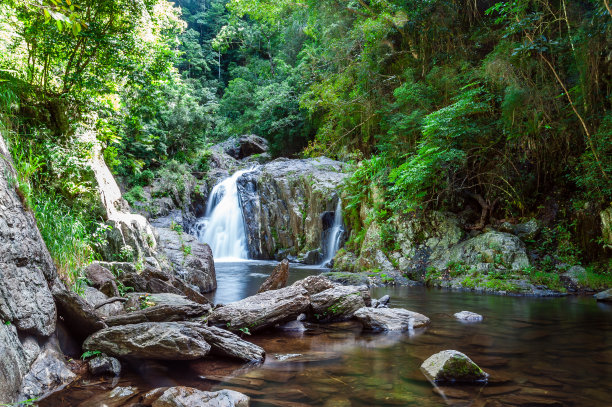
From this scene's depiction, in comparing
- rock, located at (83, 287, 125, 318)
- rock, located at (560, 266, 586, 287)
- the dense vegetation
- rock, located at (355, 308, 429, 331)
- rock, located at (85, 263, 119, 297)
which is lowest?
rock, located at (355, 308, 429, 331)

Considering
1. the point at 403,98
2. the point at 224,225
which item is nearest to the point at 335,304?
the point at 403,98

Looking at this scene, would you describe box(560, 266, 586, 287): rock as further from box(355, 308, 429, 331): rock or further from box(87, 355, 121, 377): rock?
box(87, 355, 121, 377): rock

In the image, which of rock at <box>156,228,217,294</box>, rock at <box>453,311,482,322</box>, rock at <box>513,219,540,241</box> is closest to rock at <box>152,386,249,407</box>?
rock at <box>453,311,482,322</box>

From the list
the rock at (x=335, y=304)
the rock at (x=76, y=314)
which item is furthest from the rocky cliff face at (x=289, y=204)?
the rock at (x=76, y=314)

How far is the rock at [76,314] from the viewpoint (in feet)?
12.6

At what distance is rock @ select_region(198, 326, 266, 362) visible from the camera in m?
4.12

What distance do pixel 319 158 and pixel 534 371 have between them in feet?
47.9

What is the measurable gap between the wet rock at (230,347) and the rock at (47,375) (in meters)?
1.27

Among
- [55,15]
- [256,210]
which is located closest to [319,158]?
[256,210]

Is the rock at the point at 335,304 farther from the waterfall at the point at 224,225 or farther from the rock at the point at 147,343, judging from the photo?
the waterfall at the point at 224,225

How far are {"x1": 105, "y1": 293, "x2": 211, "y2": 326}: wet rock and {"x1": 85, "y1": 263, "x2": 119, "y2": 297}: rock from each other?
490 millimetres

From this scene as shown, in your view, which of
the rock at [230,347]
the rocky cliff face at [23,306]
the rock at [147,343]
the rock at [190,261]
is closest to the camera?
the rocky cliff face at [23,306]

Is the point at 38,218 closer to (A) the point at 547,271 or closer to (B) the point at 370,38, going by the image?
(A) the point at 547,271

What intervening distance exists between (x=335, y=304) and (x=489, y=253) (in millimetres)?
5511
